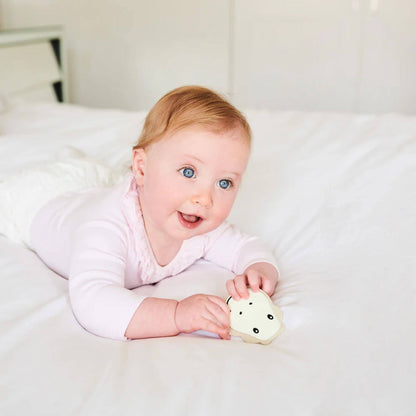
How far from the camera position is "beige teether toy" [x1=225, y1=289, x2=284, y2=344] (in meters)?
0.80

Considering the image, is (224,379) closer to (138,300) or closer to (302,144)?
(138,300)

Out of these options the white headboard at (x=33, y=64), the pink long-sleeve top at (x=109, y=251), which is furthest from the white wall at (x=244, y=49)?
the pink long-sleeve top at (x=109, y=251)

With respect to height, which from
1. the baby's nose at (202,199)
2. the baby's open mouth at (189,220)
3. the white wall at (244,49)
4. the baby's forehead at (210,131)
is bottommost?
the white wall at (244,49)

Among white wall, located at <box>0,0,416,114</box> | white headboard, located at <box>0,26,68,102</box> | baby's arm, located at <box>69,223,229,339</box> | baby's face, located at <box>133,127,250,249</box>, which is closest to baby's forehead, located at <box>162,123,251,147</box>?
baby's face, located at <box>133,127,250,249</box>

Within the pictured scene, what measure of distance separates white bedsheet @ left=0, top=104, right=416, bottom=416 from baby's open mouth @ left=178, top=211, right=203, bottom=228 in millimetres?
118

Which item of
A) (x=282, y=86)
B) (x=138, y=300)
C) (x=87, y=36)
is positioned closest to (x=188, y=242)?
(x=138, y=300)

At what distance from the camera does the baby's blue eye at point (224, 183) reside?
0.91 metres

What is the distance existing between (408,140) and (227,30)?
2.22m

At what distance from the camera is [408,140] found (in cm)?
153

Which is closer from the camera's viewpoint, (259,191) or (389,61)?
(259,191)

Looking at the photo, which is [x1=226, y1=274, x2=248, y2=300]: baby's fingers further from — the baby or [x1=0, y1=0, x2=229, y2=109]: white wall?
[x1=0, y1=0, x2=229, y2=109]: white wall

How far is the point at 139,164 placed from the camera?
98 cm

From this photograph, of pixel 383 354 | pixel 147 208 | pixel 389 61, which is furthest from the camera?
pixel 389 61

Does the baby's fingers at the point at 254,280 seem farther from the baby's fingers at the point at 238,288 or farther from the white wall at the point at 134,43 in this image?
the white wall at the point at 134,43
